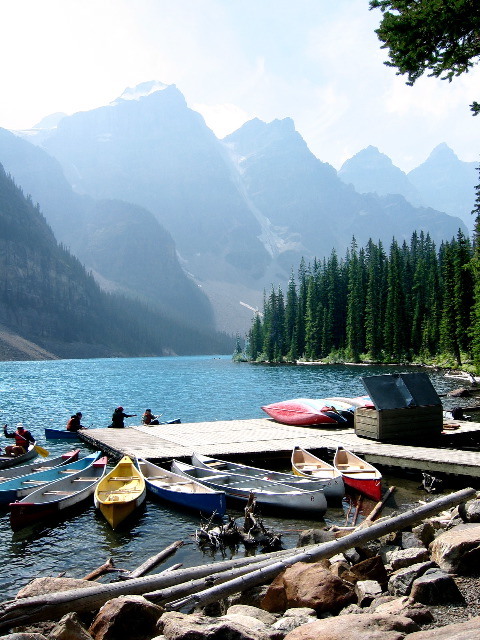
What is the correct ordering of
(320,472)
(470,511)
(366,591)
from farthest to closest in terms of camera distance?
(320,472) < (470,511) < (366,591)

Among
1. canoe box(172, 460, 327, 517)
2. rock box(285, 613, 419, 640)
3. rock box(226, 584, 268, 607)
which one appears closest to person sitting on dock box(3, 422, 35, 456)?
canoe box(172, 460, 327, 517)

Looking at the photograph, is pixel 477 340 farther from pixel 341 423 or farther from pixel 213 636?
pixel 213 636

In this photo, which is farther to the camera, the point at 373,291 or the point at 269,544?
the point at 373,291

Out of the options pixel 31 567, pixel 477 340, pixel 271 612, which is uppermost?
pixel 477 340

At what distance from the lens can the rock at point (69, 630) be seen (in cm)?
759

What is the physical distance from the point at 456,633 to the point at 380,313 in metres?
110

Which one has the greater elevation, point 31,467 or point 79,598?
point 79,598

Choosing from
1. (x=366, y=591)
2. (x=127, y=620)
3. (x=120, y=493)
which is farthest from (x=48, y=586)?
(x=120, y=493)

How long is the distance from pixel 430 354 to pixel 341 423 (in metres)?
74.6

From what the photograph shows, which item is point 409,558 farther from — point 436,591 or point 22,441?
point 22,441

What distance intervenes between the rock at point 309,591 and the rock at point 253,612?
42cm

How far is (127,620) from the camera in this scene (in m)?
7.89

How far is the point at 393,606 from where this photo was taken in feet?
24.6

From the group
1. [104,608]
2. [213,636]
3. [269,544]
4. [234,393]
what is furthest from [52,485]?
[234,393]
